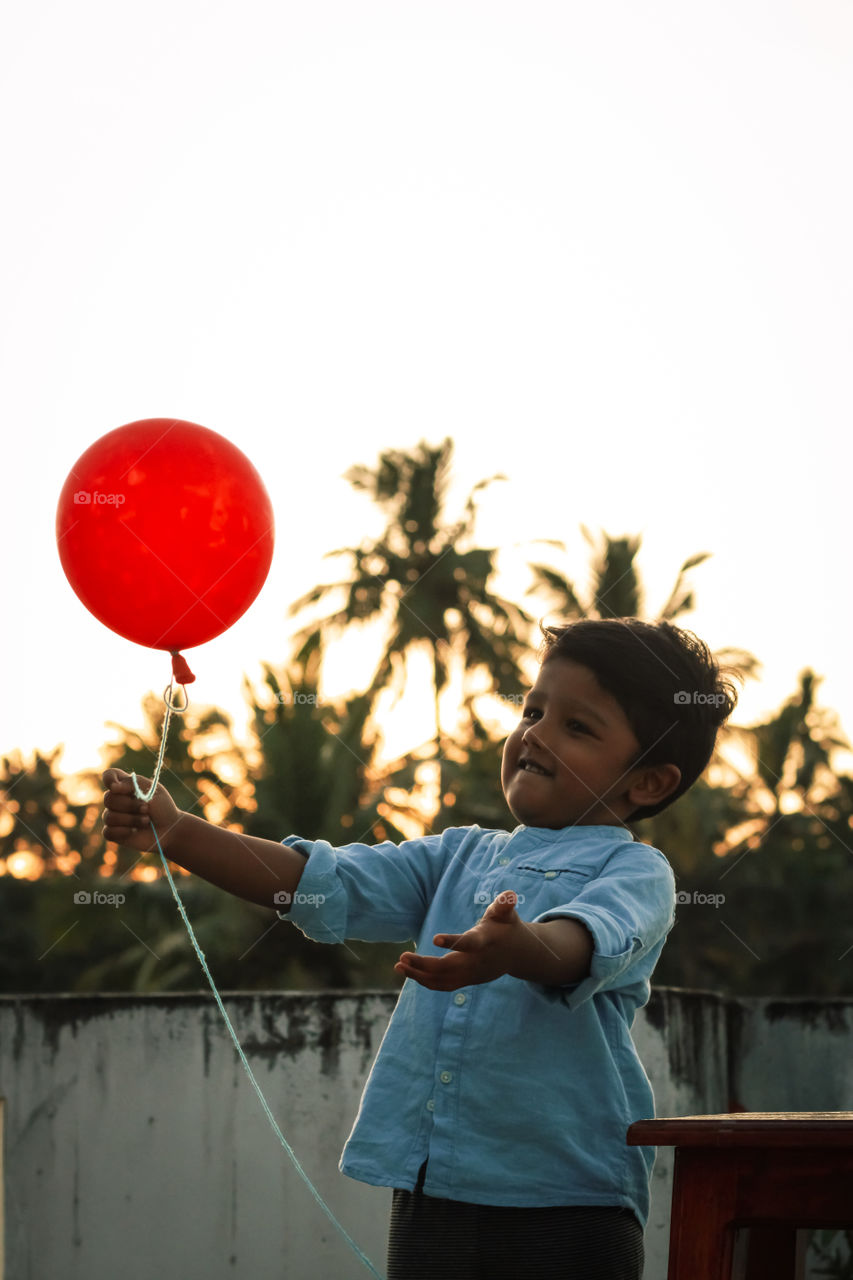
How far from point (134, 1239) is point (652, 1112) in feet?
12.3

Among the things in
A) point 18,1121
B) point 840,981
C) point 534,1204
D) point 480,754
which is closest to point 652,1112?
point 534,1204

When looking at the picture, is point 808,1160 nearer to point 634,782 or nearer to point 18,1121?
point 634,782

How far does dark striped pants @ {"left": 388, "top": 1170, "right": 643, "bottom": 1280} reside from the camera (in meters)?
1.68

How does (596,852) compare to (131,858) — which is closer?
(596,852)

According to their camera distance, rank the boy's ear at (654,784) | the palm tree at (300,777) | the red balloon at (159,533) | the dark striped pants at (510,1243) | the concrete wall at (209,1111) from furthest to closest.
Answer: the palm tree at (300,777) < the concrete wall at (209,1111) < the red balloon at (159,533) < the boy's ear at (654,784) < the dark striped pants at (510,1243)

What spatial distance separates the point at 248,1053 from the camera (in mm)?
5066

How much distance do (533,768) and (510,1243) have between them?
0.63 meters

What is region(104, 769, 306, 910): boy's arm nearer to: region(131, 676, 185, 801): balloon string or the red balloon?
region(131, 676, 185, 801): balloon string

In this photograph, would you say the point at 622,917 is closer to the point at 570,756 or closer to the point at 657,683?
the point at 570,756

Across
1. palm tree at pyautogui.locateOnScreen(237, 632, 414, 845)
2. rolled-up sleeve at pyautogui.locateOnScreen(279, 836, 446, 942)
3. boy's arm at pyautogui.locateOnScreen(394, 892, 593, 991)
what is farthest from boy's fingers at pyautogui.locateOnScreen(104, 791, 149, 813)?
palm tree at pyautogui.locateOnScreen(237, 632, 414, 845)

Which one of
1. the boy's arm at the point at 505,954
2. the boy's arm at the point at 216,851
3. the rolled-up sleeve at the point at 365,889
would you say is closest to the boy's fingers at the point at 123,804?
the boy's arm at the point at 216,851

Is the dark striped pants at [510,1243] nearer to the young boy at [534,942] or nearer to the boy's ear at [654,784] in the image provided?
the young boy at [534,942]

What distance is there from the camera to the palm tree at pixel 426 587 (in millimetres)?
21344

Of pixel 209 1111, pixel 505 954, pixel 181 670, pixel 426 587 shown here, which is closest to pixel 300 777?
pixel 426 587
